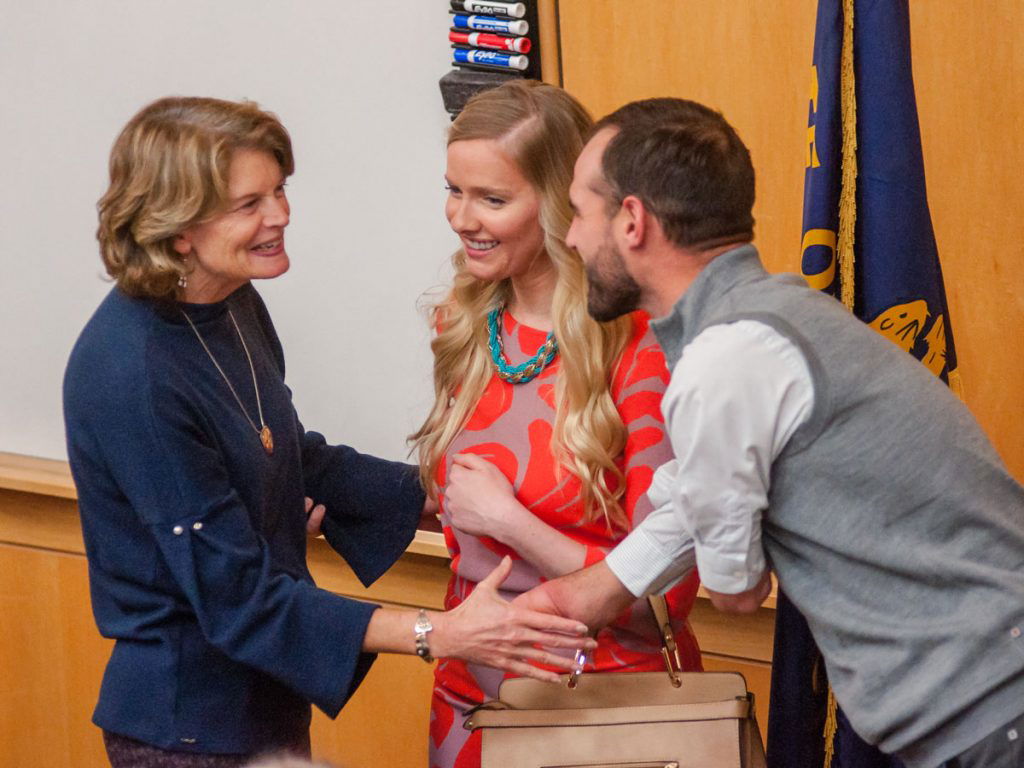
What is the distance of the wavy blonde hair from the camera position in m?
1.92

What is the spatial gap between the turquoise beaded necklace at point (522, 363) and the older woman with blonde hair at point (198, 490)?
0.28 meters

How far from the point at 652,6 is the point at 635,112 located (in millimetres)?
1010

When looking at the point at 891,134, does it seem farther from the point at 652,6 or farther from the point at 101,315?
the point at 101,315

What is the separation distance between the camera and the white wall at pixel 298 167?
2.92 meters

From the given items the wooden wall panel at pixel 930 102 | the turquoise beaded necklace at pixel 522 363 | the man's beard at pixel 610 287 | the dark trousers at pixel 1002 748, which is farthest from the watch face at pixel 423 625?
the wooden wall panel at pixel 930 102

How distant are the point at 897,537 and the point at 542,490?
580 mm

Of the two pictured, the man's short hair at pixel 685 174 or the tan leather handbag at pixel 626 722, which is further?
the tan leather handbag at pixel 626 722

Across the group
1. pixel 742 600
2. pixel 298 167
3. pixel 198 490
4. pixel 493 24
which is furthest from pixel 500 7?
pixel 742 600

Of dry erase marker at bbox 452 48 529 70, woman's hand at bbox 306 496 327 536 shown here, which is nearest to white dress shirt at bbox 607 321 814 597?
woman's hand at bbox 306 496 327 536

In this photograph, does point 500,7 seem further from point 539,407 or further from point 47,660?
point 47,660

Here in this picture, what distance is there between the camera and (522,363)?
Result: 79.7 inches

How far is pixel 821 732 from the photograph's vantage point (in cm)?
223

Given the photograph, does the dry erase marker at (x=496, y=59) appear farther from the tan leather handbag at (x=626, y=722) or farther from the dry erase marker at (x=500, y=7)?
the tan leather handbag at (x=626, y=722)

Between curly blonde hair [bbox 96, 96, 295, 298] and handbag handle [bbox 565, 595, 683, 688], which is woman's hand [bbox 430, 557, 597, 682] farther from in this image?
curly blonde hair [bbox 96, 96, 295, 298]
